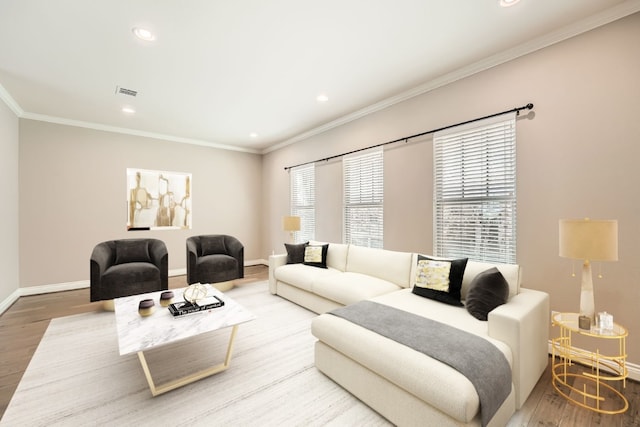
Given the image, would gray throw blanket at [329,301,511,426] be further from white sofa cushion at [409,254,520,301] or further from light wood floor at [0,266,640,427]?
white sofa cushion at [409,254,520,301]

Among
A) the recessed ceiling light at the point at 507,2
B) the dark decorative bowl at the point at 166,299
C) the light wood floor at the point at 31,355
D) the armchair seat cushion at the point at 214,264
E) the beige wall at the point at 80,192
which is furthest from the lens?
the beige wall at the point at 80,192

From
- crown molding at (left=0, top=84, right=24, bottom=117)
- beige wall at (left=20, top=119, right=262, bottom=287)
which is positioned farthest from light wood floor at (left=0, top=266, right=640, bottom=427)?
crown molding at (left=0, top=84, right=24, bottom=117)

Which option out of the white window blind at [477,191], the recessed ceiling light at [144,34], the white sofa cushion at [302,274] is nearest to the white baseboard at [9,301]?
the white sofa cushion at [302,274]

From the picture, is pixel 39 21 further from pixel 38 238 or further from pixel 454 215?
pixel 454 215

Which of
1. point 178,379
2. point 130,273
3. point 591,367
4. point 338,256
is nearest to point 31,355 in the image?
point 130,273

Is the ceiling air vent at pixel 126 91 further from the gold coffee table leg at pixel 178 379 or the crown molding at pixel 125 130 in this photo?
the gold coffee table leg at pixel 178 379

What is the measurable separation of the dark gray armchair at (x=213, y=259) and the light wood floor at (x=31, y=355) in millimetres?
1273

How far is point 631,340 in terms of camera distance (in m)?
2.12

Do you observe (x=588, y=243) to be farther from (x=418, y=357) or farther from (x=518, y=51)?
(x=518, y=51)

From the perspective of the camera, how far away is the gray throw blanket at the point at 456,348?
1439 millimetres

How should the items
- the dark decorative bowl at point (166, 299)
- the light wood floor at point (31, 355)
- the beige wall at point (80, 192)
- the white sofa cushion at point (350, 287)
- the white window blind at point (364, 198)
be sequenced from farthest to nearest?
the beige wall at point (80, 192) → the white window blind at point (364, 198) → the white sofa cushion at point (350, 287) → the dark decorative bowl at point (166, 299) → the light wood floor at point (31, 355)

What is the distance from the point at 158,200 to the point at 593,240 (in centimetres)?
624

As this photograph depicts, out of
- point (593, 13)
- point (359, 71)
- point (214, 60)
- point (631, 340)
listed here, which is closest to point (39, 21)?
point (214, 60)

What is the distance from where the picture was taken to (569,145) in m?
2.40
